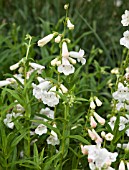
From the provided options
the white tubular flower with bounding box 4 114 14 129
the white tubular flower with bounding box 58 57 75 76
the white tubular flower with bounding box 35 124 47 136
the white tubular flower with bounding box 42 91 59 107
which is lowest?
the white tubular flower with bounding box 35 124 47 136

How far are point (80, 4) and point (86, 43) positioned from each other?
0.87 metres

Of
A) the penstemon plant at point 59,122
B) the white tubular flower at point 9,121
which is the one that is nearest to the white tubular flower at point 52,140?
the penstemon plant at point 59,122

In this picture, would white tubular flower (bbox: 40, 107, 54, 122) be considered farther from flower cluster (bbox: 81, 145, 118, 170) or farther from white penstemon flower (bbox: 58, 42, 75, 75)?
flower cluster (bbox: 81, 145, 118, 170)

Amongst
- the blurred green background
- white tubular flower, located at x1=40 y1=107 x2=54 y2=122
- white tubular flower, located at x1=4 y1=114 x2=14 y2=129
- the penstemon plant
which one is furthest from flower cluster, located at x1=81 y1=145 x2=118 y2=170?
the blurred green background

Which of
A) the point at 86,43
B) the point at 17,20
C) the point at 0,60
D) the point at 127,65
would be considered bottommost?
the point at 127,65

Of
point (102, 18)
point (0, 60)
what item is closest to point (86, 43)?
point (102, 18)

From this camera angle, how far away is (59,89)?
2588 mm

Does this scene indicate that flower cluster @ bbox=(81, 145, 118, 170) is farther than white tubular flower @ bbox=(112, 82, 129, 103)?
No

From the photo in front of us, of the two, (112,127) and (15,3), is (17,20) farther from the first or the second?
(112,127)

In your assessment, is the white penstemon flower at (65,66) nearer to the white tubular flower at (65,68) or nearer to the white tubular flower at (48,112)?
the white tubular flower at (65,68)

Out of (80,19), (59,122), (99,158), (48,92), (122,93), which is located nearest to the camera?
(99,158)

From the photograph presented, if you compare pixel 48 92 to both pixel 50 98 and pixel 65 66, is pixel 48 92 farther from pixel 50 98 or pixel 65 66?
pixel 65 66

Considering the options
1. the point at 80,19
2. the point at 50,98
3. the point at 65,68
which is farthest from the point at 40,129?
the point at 80,19

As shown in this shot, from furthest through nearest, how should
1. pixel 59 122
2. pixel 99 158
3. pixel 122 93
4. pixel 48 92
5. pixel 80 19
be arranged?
1. pixel 80 19
2. pixel 59 122
3. pixel 122 93
4. pixel 48 92
5. pixel 99 158
